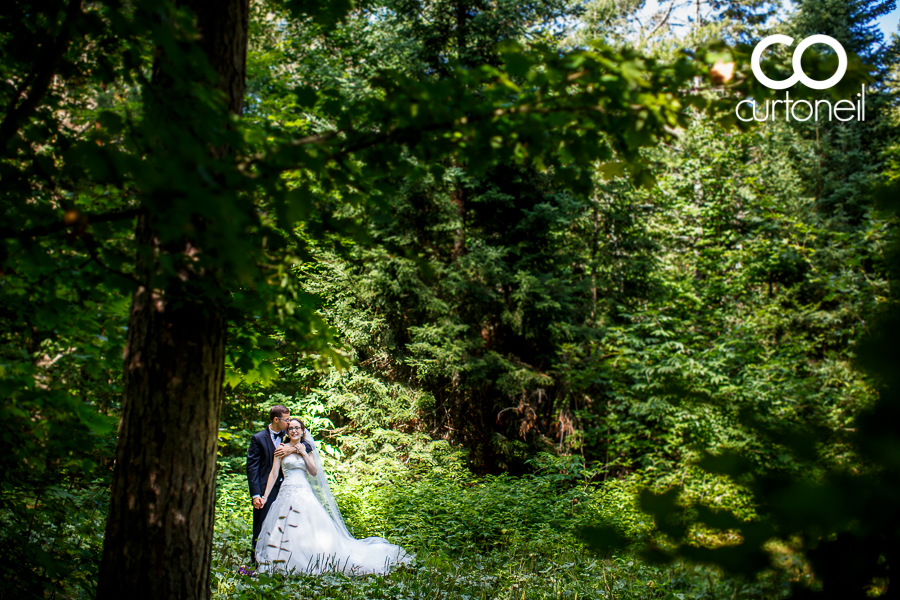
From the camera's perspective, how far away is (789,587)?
2.79 feet

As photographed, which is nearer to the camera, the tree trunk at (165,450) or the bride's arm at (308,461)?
the tree trunk at (165,450)

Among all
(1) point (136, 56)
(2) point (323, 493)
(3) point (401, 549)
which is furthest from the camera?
(2) point (323, 493)

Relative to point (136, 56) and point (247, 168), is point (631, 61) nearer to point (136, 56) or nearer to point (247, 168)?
point (247, 168)

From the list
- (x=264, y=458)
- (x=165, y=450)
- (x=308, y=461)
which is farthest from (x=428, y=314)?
(x=165, y=450)

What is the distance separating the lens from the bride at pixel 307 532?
5539 millimetres

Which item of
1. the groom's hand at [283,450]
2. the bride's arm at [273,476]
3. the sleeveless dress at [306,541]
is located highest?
the groom's hand at [283,450]

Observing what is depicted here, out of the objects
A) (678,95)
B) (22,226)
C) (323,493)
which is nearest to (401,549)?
(323,493)

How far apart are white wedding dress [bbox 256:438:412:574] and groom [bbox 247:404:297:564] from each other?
8 centimetres

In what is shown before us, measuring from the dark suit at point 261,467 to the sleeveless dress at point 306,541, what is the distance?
0.07 metres

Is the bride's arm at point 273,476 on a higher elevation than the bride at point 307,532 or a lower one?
higher

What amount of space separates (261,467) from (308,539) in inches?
37.6

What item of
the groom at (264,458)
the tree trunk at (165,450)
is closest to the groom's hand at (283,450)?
the groom at (264,458)

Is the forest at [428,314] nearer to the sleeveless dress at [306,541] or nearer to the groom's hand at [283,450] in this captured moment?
the sleeveless dress at [306,541]

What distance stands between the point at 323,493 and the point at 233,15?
5236mm
